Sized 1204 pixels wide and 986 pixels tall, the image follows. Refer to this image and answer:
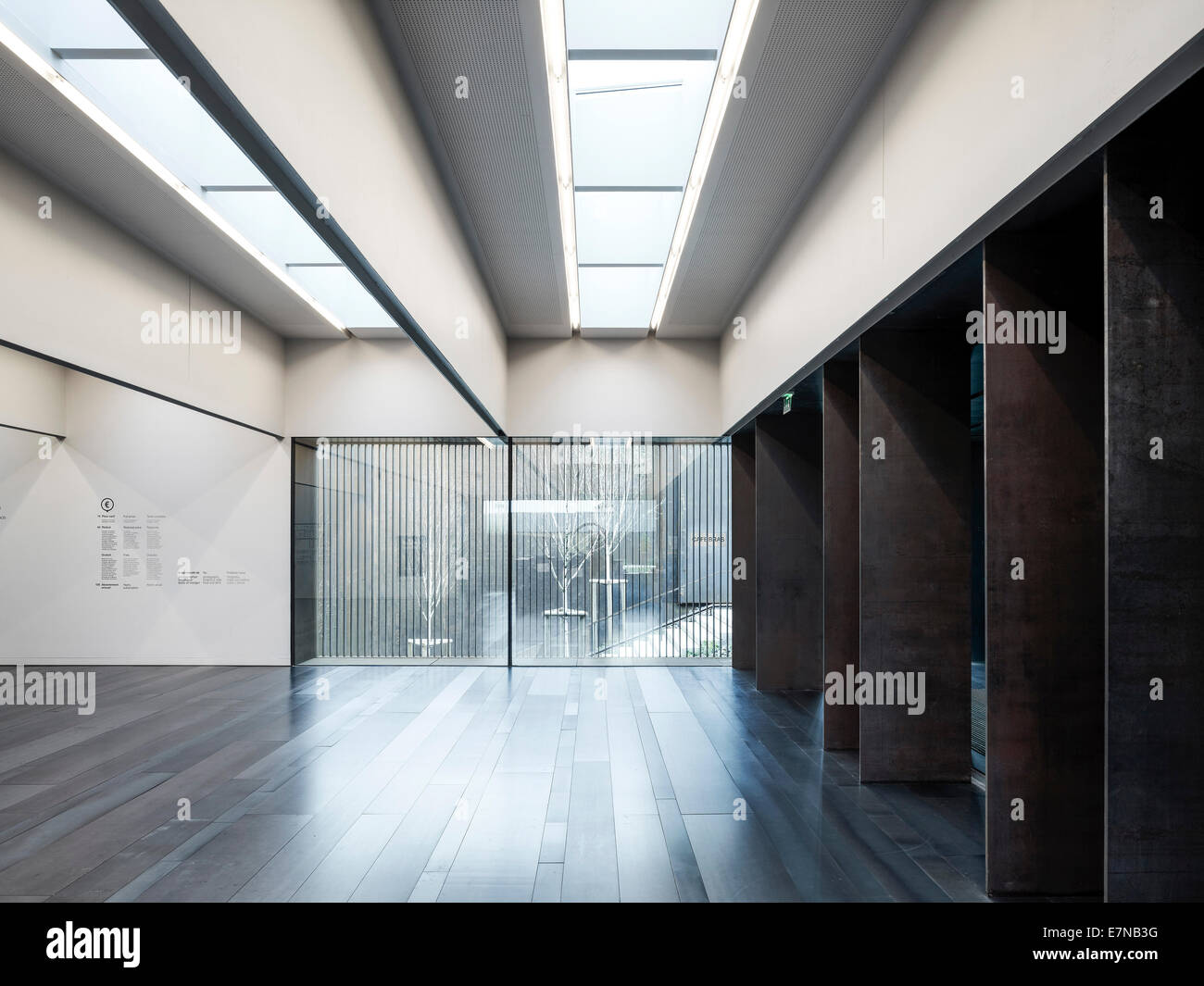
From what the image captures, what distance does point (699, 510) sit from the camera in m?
9.51

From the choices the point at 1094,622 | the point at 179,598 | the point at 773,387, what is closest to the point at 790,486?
the point at 773,387

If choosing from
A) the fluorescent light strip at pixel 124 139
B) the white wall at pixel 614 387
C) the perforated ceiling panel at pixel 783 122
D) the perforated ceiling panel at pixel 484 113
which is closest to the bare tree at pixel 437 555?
the white wall at pixel 614 387

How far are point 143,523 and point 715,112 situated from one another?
823cm

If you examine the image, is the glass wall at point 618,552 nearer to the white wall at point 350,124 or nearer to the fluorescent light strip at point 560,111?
the fluorescent light strip at point 560,111

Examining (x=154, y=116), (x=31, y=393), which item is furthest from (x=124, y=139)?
(x=31, y=393)

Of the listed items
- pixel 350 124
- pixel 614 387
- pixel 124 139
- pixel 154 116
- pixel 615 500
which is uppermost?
pixel 124 139

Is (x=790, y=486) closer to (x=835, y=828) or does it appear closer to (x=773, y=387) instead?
(x=773, y=387)

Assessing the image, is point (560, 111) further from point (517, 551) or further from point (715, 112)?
point (517, 551)

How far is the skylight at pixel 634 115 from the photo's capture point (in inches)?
150

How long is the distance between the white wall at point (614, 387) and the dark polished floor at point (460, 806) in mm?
3642

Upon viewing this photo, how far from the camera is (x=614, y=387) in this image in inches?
371

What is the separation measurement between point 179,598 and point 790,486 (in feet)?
24.2

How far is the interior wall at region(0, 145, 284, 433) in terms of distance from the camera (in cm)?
486
